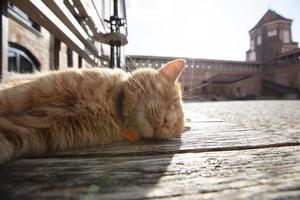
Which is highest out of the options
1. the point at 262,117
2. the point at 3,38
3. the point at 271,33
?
the point at 271,33

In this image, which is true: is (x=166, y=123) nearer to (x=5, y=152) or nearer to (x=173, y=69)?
(x=173, y=69)

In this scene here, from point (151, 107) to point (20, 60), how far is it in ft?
5.92

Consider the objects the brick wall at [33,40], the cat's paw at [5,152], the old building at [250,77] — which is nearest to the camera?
the cat's paw at [5,152]

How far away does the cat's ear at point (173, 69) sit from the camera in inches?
55.4

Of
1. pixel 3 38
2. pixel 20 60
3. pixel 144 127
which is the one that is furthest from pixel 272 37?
pixel 144 127

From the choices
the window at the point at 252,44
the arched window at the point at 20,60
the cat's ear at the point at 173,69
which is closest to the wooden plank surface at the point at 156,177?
the cat's ear at the point at 173,69

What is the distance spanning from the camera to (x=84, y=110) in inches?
41.0

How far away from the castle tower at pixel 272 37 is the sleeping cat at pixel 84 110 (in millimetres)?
33772

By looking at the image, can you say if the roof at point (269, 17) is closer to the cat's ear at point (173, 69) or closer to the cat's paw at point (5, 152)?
→ the cat's ear at point (173, 69)

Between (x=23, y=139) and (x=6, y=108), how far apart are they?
18cm

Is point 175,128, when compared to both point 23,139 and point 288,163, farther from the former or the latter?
point 23,139

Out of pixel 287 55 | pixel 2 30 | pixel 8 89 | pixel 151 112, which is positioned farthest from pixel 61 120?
pixel 287 55

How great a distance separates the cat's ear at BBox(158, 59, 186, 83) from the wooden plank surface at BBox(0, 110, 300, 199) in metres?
0.47

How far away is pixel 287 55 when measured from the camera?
2783 centimetres
